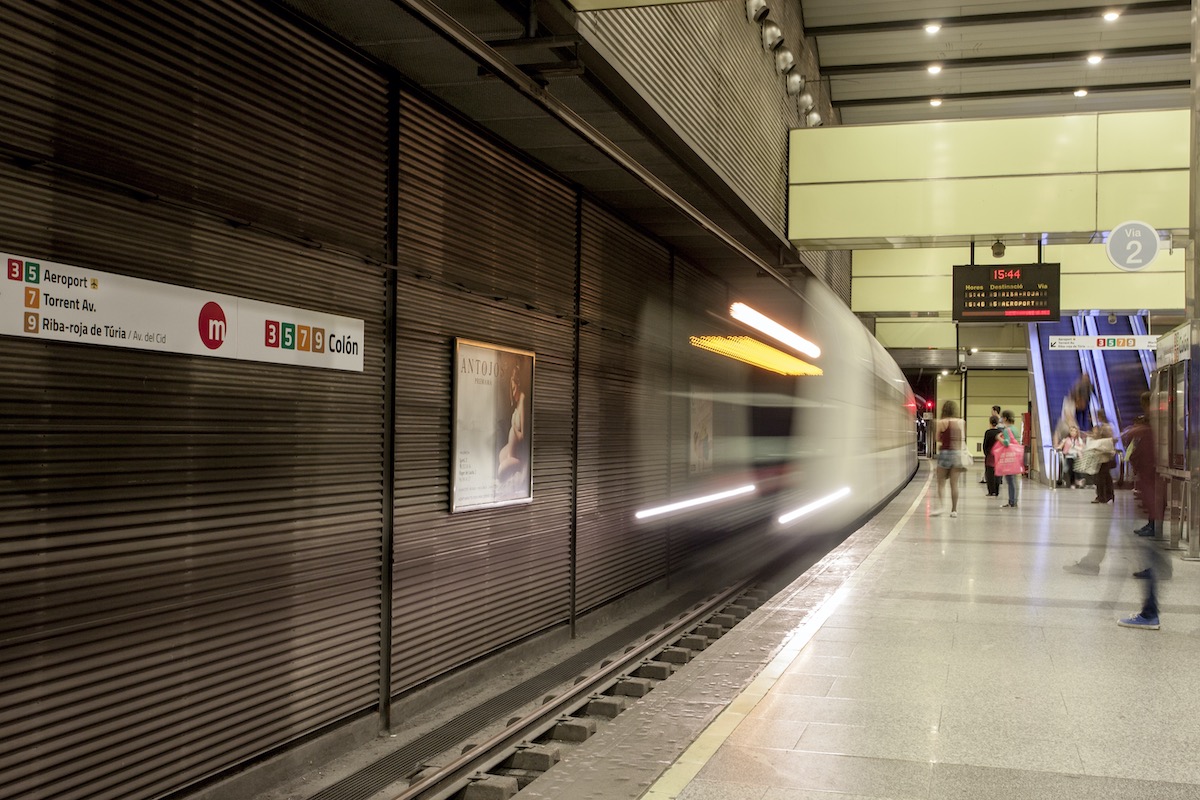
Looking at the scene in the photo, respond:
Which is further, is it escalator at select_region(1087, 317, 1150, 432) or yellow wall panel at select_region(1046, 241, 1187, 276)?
escalator at select_region(1087, 317, 1150, 432)

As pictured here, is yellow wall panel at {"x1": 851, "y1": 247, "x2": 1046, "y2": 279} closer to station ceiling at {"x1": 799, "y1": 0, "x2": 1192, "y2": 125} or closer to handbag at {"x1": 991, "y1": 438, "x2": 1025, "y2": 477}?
station ceiling at {"x1": 799, "y1": 0, "x2": 1192, "y2": 125}

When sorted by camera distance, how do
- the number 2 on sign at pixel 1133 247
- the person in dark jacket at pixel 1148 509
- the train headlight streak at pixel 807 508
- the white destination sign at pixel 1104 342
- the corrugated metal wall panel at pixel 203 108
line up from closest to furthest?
the corrugated metal wall panel at pixel 203 108
the person in dark jacket at pixel 1148 509
the number 2 on sign at pixel 1133 247
the train headlight streak at pixel 807 508
the white destination sign at pixel 1104 342

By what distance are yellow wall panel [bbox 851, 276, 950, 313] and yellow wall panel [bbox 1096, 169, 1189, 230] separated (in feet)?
36.2

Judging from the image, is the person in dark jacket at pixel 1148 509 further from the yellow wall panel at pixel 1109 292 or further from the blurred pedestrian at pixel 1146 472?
the yellow wall panel at pixel 1109 292

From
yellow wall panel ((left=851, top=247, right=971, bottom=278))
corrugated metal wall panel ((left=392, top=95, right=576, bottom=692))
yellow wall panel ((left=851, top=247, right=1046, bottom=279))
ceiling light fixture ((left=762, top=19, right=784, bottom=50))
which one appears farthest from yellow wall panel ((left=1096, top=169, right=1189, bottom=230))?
yellow wall panel ((left=851, top=247, right=971, bottom=278))

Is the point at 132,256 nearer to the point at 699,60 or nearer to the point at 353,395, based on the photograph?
the point at 353,395

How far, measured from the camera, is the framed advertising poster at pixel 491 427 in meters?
7.09

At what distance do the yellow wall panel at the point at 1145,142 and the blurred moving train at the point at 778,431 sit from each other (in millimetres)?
3994

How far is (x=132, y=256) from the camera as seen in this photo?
433 centimetres

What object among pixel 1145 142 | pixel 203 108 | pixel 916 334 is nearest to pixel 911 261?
pixel 916 334

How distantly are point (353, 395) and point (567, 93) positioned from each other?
2.85 metres

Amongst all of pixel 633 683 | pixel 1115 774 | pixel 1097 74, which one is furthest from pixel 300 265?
pixel 1097 74

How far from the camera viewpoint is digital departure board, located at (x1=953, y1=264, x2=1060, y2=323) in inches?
663

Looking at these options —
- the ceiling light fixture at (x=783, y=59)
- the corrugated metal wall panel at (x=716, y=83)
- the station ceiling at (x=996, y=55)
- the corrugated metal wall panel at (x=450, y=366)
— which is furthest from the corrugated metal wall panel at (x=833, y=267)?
the corrugated metal wall panel at (x=450, y=366)
